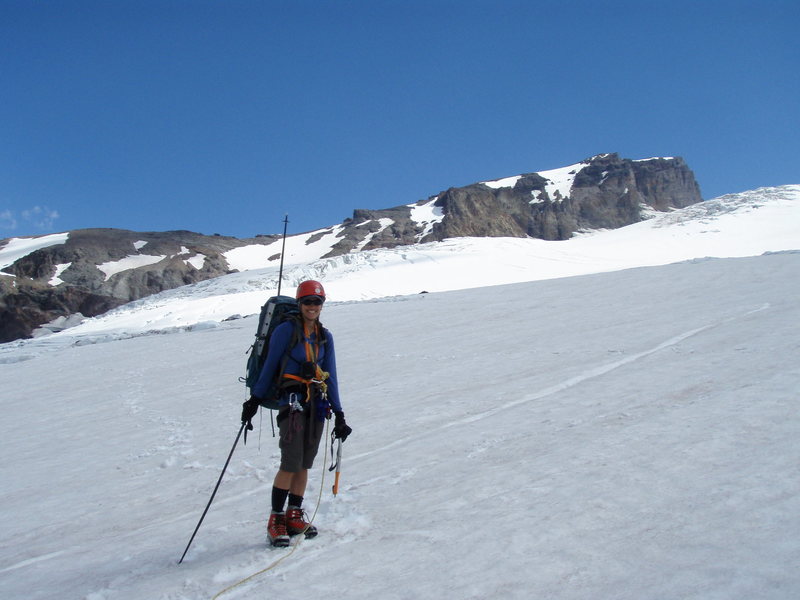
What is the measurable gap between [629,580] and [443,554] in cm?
106

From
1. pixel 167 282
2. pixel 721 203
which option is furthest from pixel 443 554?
pixel 167 282

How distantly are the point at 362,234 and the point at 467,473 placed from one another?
358 ft

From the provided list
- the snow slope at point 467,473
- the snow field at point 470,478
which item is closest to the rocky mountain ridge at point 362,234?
the snow slope at point 467,473

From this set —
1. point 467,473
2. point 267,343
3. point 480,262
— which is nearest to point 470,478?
point 467,473

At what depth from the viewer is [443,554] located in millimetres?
3443

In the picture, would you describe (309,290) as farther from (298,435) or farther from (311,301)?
(298,435)

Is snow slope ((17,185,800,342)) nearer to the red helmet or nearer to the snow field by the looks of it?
the snow field

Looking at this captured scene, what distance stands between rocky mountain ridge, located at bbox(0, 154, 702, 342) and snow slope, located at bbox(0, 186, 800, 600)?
182 feet

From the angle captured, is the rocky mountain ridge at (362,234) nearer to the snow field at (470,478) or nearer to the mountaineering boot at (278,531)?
the snow field at (470,478)

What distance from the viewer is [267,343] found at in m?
4.25

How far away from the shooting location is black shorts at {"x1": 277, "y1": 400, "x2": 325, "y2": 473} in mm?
4023

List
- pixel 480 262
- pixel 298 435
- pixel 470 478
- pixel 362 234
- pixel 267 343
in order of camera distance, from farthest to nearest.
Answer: pixel 362 234 < pixel 480 262 < pixel 470 478 < pixel 267 343 < pixel 298 435

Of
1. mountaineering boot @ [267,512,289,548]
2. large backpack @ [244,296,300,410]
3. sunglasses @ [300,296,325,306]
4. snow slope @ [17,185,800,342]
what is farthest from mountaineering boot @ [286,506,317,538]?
snow slope @ [17,185,800,342]

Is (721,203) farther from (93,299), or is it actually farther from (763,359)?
(93,299)
